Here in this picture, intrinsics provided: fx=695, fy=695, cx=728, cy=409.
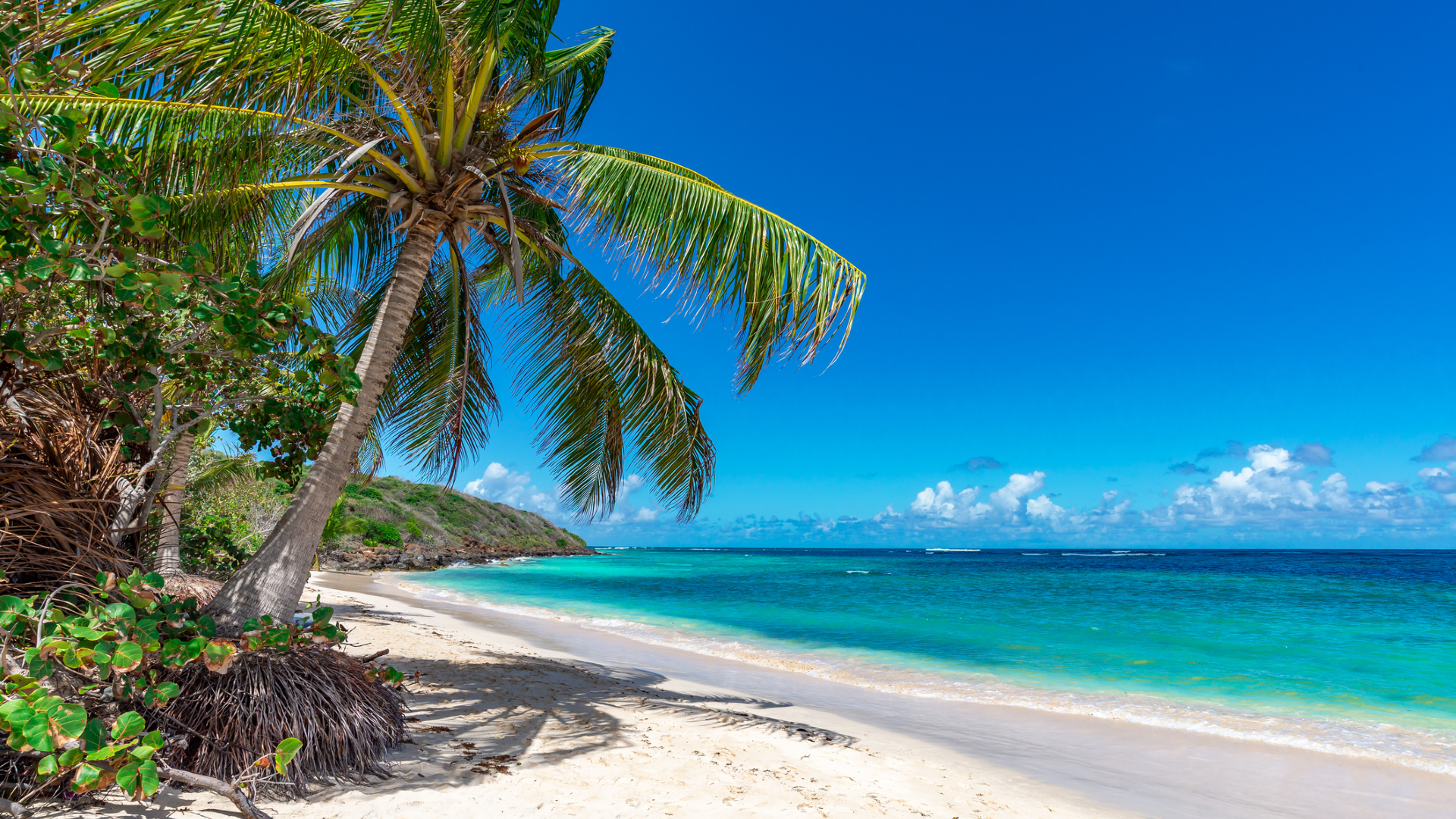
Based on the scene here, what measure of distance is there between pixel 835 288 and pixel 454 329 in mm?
4017

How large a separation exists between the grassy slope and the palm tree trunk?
3475cm

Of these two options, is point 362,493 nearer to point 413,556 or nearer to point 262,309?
point 413,556

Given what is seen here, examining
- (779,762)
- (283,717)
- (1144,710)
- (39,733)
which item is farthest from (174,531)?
(1144,710)

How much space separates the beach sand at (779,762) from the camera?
13.1 ft

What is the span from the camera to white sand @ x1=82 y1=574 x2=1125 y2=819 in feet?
12.3

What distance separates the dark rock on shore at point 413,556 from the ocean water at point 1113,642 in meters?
4.17

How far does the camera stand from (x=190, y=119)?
429cm

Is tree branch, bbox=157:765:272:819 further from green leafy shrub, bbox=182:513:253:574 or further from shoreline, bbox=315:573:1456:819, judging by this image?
green leafy shrub, bbox=182:513:253:574

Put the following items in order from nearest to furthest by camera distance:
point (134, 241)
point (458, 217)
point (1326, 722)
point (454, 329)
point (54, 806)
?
point (54, 806)
point (134, 241)
point (458, 217)
point (454, 329)
point (1326, 722)

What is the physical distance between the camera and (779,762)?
5.04 meters

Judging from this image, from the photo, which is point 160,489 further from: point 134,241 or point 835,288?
point 835,288

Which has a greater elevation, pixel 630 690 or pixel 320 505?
pixel 320 505

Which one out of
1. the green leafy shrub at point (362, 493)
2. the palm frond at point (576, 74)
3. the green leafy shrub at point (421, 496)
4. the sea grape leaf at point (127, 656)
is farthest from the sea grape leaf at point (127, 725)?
the green leafy shrub at point (421, 496)

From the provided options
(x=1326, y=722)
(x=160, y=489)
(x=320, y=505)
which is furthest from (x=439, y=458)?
(x=1326, y=722)
